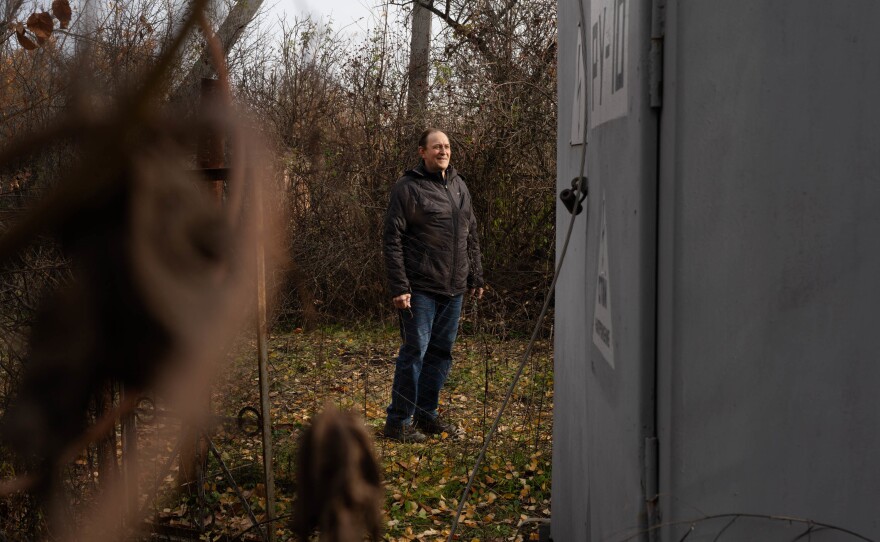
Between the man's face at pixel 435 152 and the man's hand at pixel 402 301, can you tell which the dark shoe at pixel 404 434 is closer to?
the man's hand at pixel 402 301

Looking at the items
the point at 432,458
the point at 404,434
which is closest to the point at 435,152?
the point at 404,434

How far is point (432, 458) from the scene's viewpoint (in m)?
5.75

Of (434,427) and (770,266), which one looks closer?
(770,266)

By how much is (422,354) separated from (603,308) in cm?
377

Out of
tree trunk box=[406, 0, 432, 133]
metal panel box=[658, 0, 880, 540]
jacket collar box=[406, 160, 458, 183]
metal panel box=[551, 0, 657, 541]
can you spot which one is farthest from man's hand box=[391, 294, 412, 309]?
tree trunk box=[406, 0, 432, 133]

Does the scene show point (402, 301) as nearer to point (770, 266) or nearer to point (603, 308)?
point (603, 308)

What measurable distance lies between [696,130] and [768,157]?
10.0 inches

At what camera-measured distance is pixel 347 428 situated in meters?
0.68

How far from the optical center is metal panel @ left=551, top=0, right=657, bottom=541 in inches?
63.6

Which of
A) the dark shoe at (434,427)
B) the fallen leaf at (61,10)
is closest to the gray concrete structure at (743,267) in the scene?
the fallen leaf at (61,10)

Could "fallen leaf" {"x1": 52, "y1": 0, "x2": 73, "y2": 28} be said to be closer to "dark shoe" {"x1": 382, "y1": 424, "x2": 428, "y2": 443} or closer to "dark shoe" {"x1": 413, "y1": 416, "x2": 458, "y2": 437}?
"dark shoe" {"x1": 382, "y1": 424, "x2": 428, "y2": 443}

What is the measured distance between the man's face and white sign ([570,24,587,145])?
112 inches

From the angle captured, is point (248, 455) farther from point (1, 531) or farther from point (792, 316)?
point (792, 316)

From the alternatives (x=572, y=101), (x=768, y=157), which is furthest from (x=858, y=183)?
(x=572, y=101)
